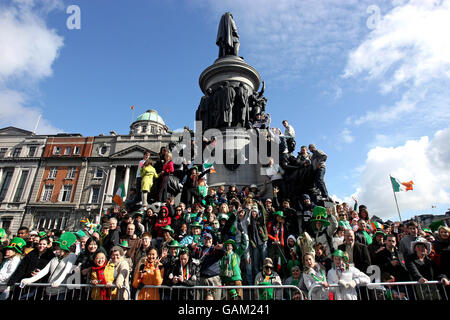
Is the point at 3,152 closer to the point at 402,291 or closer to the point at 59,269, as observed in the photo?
the point at 59,269

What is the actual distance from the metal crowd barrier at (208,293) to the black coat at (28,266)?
91.0 inches

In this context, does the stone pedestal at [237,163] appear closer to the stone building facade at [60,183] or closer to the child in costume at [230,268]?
the child in costume at [230,268]

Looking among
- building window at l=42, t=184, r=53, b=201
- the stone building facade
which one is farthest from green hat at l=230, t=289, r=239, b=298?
building window at l=42, t=184, r=53, b=201

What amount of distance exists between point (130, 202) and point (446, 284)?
30.7 ft

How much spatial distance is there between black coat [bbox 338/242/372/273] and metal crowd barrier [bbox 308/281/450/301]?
73 cm

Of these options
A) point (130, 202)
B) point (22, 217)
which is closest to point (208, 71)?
point (130, 202)

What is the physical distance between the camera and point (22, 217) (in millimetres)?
44562

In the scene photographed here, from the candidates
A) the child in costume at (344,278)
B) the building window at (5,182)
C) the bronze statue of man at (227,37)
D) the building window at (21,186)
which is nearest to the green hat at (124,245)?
the child in costume at (344,278)

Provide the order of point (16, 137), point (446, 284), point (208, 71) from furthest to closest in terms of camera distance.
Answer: point (16, 137) < point (208, 71) < point (446, 284)

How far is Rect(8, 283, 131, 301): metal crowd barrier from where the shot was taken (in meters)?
4.36

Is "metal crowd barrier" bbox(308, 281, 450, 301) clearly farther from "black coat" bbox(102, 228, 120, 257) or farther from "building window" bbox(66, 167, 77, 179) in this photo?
"building window" bbox(66, 167, 77, 179)

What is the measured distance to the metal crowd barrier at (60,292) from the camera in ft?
14.3
